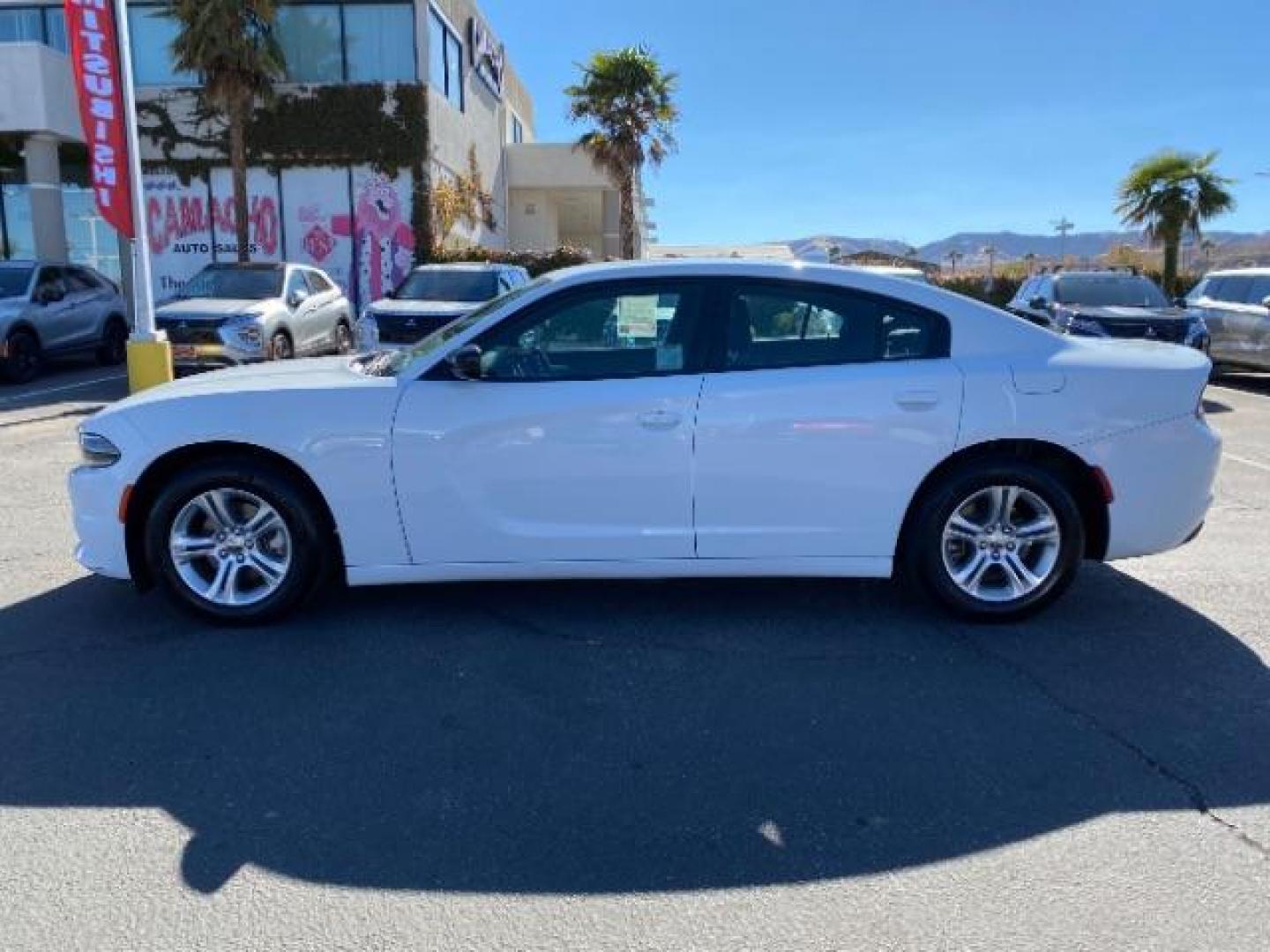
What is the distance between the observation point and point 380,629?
14.8 feet

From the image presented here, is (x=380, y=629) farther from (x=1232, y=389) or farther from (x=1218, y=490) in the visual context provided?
(x=1232, y=389)

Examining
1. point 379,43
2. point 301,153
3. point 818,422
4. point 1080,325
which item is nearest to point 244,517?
point 818,422

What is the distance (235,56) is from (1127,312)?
1700cm

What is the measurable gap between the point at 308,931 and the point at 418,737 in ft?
3.39

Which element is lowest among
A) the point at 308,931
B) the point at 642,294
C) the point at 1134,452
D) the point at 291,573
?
the point at 308,931

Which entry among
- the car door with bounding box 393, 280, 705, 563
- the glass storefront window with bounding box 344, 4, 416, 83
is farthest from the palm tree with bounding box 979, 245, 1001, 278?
the car door with bounding box 393, 280, 705, 563

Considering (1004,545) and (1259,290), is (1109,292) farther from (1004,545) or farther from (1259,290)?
(1004,545)

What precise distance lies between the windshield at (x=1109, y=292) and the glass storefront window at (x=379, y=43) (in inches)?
616

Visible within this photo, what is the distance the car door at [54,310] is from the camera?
14281 mm

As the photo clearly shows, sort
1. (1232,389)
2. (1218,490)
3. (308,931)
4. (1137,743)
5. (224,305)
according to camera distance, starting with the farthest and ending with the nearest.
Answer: (1232,389)
(224,305)
(1218,490)
(1137,743)
(308,931)

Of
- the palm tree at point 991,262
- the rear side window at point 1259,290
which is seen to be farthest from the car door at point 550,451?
the palm tree at point 991,262

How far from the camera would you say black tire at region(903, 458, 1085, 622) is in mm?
4410

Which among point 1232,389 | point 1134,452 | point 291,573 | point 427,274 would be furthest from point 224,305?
point 1232,389

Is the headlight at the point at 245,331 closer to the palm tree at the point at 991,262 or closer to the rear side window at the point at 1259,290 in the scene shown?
the rear side window at the point at 1259,290
